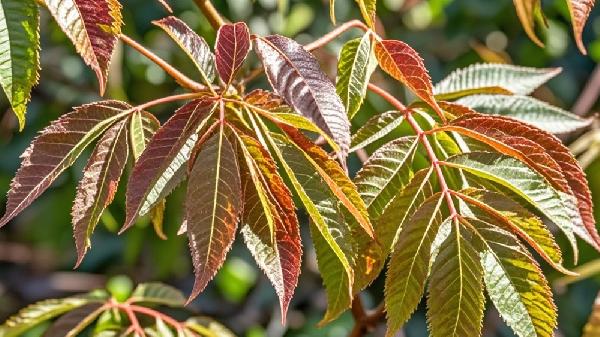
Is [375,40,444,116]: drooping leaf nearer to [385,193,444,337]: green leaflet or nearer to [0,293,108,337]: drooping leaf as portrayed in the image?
[385,193,444,337]: green leaflet

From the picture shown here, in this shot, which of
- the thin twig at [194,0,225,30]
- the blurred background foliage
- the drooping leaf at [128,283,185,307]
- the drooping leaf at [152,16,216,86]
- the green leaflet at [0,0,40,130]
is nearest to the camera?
the green leaflet at [0,0,40,130]

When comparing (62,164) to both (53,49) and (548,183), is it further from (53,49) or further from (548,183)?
(53,49)

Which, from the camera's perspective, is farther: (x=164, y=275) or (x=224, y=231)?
(x=164, y=275)

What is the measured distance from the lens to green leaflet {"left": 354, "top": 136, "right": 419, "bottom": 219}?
2.40 feet

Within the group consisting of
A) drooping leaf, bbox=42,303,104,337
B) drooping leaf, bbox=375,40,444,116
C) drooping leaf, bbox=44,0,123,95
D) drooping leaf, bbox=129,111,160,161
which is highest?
drooping leaf, bbox=44,0,123,95

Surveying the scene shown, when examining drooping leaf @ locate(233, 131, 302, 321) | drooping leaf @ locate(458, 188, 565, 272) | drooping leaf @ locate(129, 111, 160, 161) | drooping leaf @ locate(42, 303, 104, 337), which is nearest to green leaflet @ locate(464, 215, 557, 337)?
drooping leaf @ locate(458, 188, 565, 272)

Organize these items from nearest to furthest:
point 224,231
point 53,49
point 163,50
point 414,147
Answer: point 224,231
point 414,147
point 163,50
point 53,49

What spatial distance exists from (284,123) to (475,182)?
16 cm

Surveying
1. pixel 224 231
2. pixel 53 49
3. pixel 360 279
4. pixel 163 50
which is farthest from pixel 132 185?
pixel 53 49

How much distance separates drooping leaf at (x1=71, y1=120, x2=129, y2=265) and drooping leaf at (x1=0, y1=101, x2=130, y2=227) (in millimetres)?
12

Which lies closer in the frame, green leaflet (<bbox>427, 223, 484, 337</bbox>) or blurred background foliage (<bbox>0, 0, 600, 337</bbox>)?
green leaflet (<bbox>427, 223, 484, 337</bbox>)

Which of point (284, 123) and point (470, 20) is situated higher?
point (284, 123)

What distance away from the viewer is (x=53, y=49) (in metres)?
2.20

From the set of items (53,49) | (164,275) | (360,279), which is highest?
(360,279)
